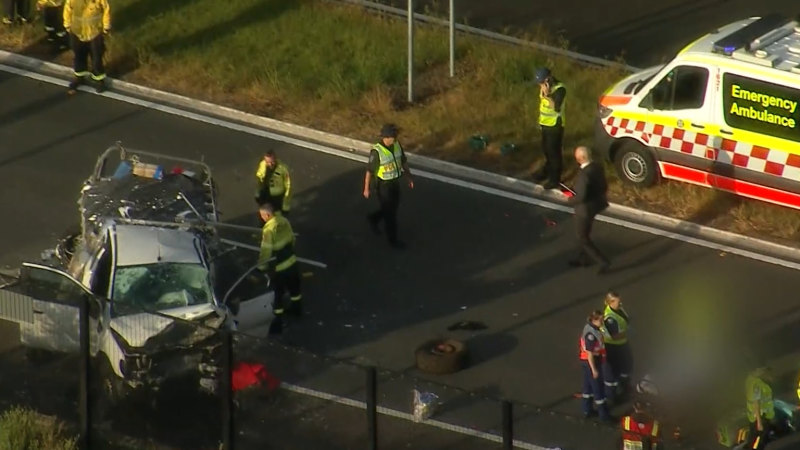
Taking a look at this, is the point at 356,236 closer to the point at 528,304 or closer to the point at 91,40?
the point at 528,304

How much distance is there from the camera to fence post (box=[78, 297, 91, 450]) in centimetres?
1666

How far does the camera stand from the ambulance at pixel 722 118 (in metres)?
21.5

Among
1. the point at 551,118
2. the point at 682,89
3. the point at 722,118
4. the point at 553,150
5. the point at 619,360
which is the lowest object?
the point at 619,360

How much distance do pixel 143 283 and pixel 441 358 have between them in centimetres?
311

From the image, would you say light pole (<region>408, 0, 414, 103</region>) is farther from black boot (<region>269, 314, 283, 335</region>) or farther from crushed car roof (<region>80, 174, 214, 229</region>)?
black boot (<region>269, 314, 283, 335</region>)

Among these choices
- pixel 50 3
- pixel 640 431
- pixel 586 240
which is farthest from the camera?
pixel 50 3

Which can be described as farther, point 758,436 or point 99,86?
point 99,86

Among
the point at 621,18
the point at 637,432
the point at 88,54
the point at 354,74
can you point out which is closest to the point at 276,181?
the point at 354,74

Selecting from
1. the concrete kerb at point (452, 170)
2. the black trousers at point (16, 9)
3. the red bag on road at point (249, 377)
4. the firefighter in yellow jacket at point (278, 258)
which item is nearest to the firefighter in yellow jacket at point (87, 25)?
the concrete kerb at point (452, 170)

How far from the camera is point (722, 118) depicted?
21.9m

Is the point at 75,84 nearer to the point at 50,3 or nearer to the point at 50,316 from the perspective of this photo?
the point at 50,3

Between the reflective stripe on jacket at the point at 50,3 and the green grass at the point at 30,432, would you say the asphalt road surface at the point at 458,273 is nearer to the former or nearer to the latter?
the reflective stripe on jacket at the point at 50,3

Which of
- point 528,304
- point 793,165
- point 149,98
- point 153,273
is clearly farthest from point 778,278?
point 149,98

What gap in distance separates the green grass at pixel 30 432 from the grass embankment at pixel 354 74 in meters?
8.09
